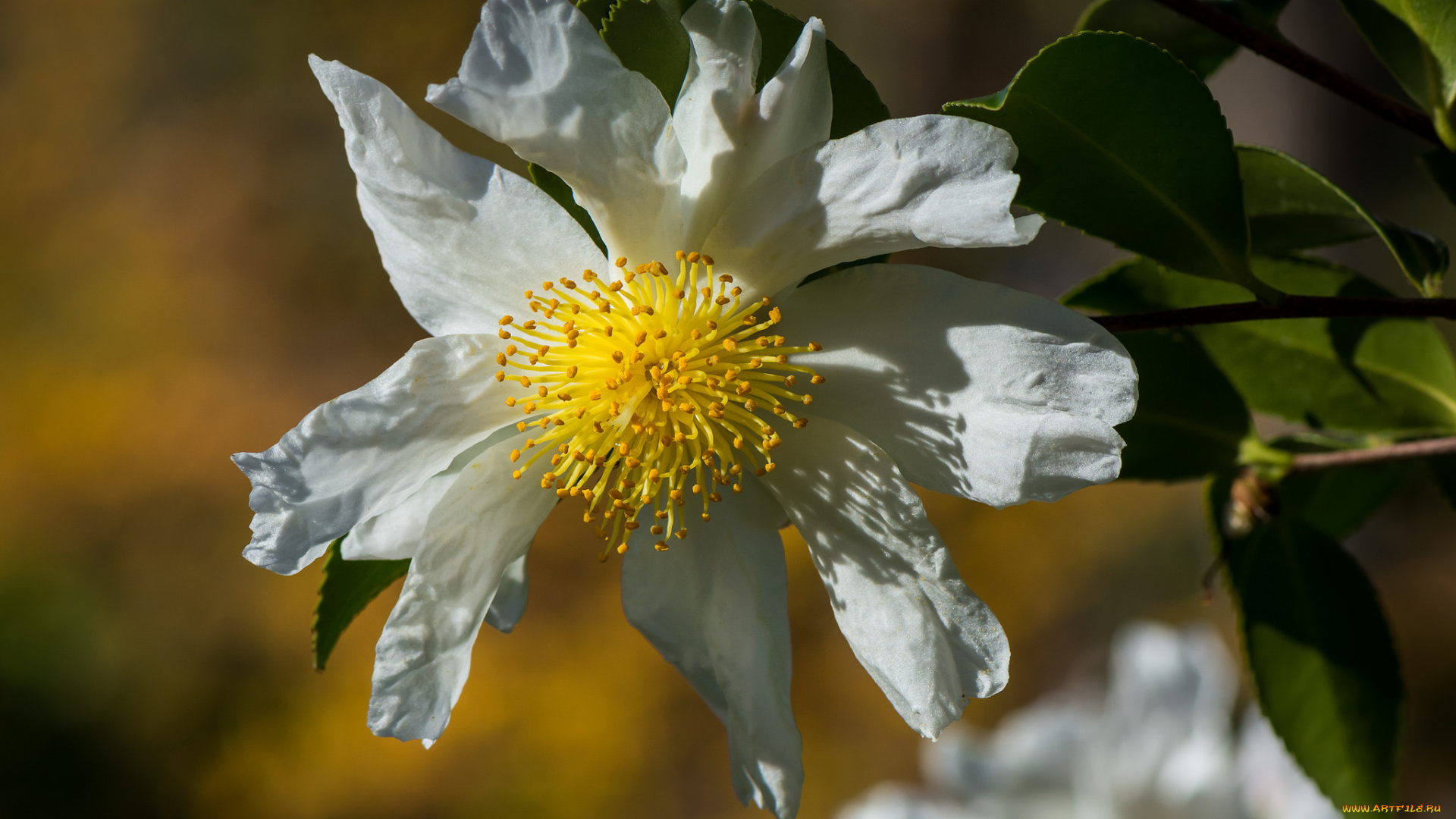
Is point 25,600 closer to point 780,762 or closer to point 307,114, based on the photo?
point 307,114

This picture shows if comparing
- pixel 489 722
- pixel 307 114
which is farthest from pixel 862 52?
pixel 489 722

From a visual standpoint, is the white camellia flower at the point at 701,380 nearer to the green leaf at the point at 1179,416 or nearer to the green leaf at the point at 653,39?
the green leaf at the point at 653,39

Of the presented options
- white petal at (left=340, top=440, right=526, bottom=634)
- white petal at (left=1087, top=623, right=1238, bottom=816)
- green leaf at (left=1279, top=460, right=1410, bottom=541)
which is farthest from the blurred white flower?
white petal at (left=340, top=440, right=526, bottom=634)

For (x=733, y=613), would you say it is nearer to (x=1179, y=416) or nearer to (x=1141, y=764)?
(x=1179, y=416)

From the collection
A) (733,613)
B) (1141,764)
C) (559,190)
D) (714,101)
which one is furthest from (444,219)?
(1141,764)

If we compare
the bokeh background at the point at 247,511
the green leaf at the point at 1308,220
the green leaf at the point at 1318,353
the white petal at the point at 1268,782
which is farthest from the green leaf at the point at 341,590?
the bokeh background at the point at 247,511

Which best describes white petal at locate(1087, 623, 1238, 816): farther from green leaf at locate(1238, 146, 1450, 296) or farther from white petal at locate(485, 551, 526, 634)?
white petal at locate(485, 551, 526, 634)
